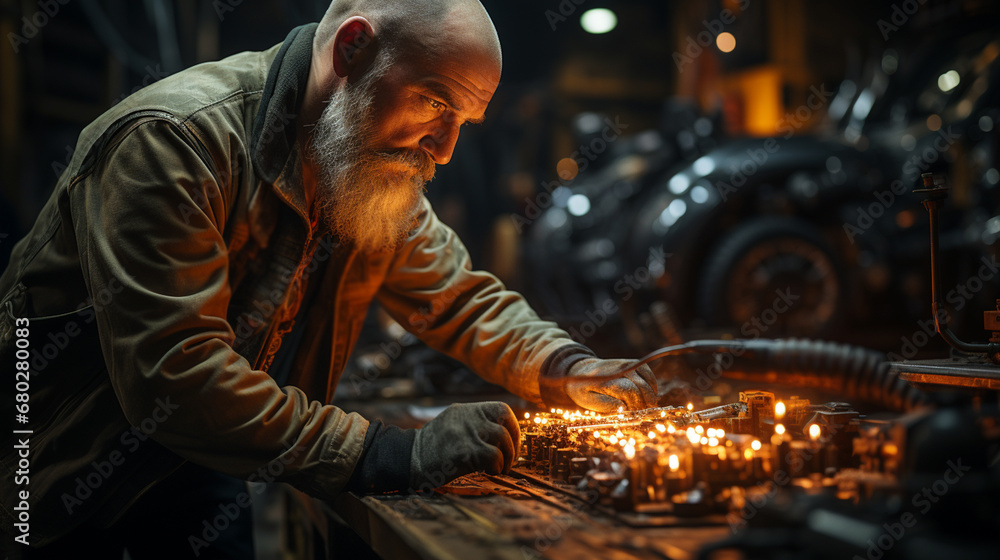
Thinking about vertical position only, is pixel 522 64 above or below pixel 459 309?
above

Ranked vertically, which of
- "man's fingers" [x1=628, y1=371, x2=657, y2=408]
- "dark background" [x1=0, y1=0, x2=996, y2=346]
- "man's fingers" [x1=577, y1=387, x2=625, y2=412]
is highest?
"dark background" [x1=0, y1=0, x2=996, y2=346]

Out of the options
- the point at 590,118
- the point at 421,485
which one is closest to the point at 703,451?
the point at 421,485

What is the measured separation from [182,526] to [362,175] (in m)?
0.84

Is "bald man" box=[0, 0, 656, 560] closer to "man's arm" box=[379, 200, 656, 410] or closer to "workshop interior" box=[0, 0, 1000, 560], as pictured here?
"man's arm" box=[379, 200, 656, 410]

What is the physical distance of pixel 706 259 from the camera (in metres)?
4.10

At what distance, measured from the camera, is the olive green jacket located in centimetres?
121

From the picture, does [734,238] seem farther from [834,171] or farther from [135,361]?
[135,361]

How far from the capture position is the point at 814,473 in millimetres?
1113

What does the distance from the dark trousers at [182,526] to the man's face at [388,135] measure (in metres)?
0.64

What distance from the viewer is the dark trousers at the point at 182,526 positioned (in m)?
1.59

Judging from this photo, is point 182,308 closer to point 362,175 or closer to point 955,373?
point 362,175

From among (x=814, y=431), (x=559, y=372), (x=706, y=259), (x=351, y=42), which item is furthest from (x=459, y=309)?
(x=706, y=259)

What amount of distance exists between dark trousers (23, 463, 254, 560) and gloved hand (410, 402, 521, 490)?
0.60 metres

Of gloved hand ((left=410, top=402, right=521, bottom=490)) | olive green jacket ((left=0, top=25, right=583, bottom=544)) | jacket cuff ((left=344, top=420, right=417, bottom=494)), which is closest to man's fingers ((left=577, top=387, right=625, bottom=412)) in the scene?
olive green jacket ((left=0, top=25, right=583, bottom=544))
